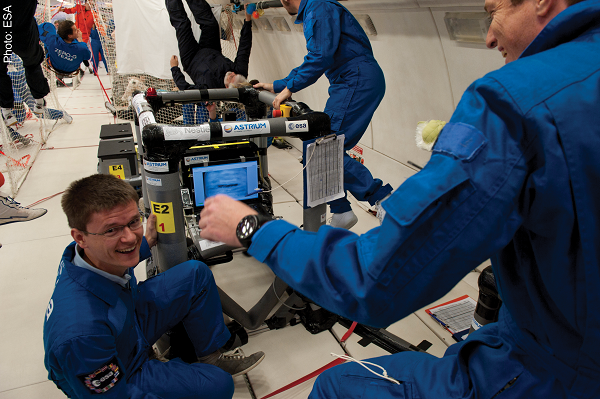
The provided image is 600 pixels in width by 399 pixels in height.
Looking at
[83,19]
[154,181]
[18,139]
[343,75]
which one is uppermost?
[83,19]

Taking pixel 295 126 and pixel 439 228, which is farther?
pixel 295 126

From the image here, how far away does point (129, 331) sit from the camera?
5.80 feet

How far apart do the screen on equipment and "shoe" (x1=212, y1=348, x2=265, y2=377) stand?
3.42ft

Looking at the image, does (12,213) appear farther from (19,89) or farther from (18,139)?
(19,89)

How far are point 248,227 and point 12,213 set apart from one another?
4.03m

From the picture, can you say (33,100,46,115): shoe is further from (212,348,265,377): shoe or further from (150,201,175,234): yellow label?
(212,348,265,377): shoe

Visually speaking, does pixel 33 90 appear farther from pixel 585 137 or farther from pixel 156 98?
pixel 585 137

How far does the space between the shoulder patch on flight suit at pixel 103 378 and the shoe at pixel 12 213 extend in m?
3.20

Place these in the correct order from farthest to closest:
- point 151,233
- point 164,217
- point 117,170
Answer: point 117,170 < point 151,233 < point 164,217

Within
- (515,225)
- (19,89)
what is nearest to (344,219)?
(515,225)

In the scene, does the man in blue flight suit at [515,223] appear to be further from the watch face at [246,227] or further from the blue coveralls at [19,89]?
the blue coveralls at [19,89]

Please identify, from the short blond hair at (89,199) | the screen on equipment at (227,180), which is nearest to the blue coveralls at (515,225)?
the short blond hair at (89,199)

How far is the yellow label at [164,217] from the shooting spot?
197 cm

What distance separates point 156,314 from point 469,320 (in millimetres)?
2066
